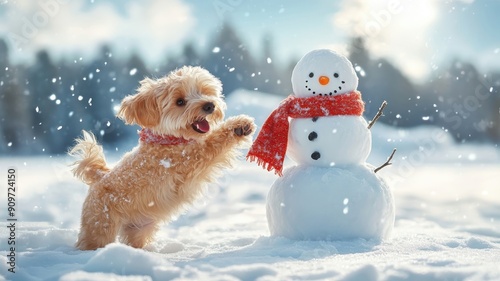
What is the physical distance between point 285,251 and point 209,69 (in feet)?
31.6

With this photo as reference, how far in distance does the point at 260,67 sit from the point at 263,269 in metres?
12.1

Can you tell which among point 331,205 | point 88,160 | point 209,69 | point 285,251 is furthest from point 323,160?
point 209,69

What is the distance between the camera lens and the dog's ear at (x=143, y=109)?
16.2 ft

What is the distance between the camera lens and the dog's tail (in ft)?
17.3

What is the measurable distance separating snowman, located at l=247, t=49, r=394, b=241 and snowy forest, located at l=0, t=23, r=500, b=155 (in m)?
7.76

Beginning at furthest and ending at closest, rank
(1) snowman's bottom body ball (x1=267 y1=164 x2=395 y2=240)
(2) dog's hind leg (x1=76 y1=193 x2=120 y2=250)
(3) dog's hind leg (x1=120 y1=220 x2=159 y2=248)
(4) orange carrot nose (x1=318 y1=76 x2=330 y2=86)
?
(3) dog's hind leg (x1=120 y1=220 x2=159 y2=248) < (4) orange carrot nose (x1=318 y1=76 x2=330 y2=86) < (2) dog's hind leg (x1=76 y1=193 x2=120 y2=250) < (1) snowman's bottom body ball (x1=267 y1=164 x2=395 y2=240)

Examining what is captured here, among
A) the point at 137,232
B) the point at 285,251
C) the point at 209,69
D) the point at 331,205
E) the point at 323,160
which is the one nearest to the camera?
the point at 285,251

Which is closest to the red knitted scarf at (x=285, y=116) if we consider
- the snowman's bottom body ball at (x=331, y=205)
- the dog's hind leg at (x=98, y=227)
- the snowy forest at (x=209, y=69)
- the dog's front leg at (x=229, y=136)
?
the dog's front leg at (x=229, y=136)

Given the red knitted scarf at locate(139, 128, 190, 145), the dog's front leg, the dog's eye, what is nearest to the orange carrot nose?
the dog's front leg

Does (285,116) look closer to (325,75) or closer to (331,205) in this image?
(325,75)

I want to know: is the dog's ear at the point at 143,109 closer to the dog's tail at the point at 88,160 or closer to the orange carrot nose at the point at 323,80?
Answer: the dog's tail at the point at 88,160

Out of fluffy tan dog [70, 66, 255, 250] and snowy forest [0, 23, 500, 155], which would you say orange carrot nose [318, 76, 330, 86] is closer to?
fluffy tan dog [70, 66, 255, 250]

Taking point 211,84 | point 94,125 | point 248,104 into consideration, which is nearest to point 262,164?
point 211,84

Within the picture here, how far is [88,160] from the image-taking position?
5.29 meters
